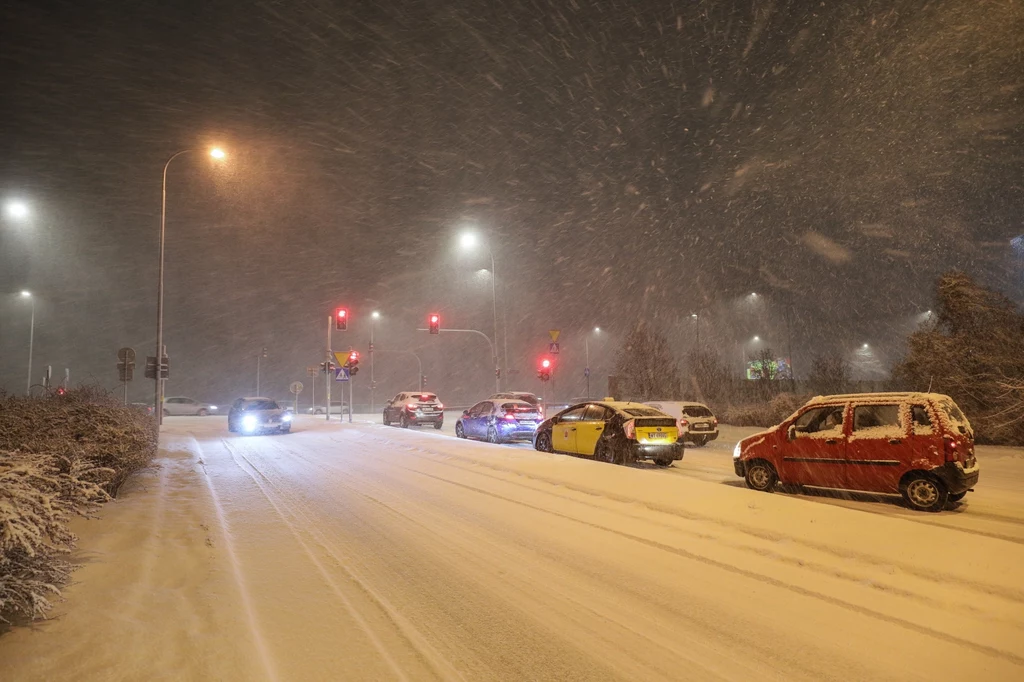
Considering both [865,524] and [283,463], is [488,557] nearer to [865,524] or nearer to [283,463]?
[865,524]

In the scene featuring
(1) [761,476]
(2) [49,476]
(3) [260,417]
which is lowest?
(1) [761,476]

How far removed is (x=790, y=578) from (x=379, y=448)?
1338 cm

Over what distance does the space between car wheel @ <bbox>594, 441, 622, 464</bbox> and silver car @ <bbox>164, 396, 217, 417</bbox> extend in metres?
47.6

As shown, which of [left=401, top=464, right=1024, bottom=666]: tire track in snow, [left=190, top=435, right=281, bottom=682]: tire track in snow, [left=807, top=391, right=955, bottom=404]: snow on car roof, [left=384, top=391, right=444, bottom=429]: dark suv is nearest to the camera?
[left=190, top=435, right=281, bottom=682]: tire track in snow

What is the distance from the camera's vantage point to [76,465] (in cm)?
657

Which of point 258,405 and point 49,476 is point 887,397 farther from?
point 258,405

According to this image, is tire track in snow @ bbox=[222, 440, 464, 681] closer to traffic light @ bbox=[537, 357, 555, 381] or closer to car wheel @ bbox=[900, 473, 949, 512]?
car wheel @ bbox=[900, 473, 949, 512]

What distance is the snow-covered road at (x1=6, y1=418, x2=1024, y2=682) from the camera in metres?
3.73

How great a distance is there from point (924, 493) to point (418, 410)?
74.4 feet

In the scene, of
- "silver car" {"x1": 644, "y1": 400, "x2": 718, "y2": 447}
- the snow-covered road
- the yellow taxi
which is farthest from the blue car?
the snow-covered road

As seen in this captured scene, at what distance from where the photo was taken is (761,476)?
10484mm

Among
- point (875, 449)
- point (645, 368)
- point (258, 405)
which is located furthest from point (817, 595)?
point (645, 368)

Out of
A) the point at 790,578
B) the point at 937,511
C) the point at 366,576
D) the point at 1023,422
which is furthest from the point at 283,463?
the point at 1023,422

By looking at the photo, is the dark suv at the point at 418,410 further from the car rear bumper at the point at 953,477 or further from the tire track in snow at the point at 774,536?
the car rear bumper at the point at 953,477
